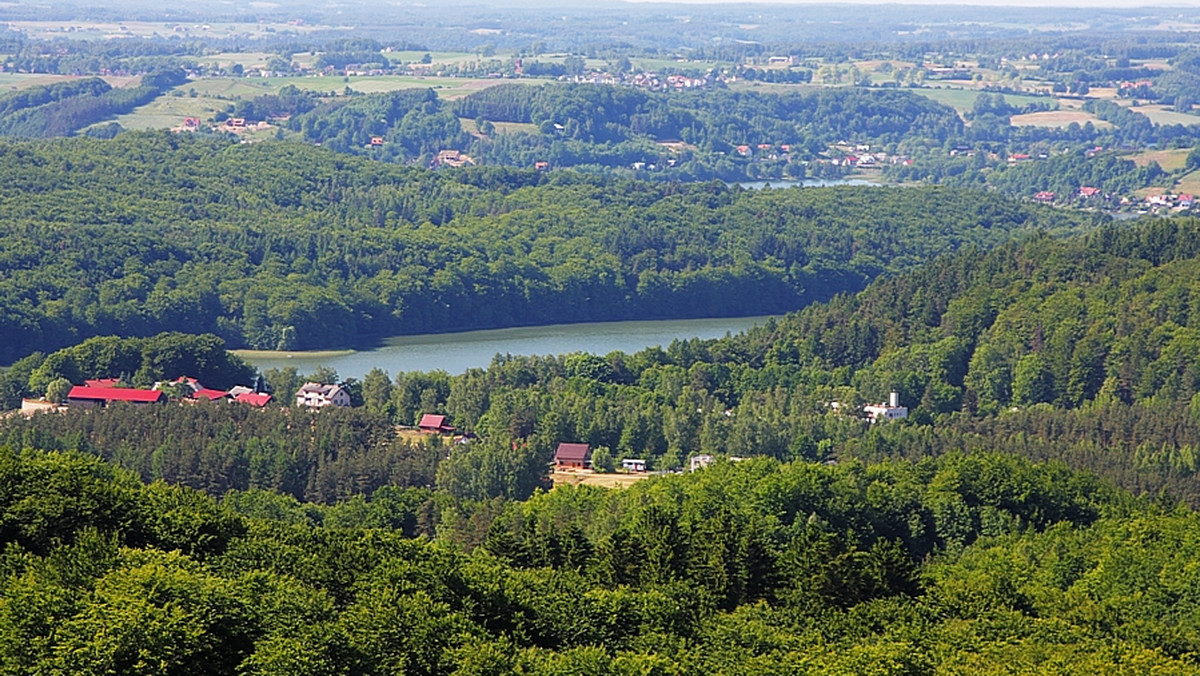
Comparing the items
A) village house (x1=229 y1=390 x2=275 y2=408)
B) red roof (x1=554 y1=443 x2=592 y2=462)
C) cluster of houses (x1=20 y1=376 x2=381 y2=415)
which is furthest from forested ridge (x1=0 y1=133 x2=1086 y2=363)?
red roof (x1=554 y1=443 x2=592 y2=462)

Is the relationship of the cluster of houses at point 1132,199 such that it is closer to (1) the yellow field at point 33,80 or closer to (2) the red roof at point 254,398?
(1) the yellow field at point 33,80

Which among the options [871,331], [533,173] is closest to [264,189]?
[533,173]

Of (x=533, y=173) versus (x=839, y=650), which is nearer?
(x=839, y=650)

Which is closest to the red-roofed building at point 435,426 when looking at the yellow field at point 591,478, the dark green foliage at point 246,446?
the dark green foliage at point 246,446

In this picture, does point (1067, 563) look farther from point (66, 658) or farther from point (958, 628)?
point (66, 658)

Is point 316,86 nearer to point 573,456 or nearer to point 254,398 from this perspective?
point 254,398

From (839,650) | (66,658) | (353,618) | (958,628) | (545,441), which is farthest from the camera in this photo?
(545,441)

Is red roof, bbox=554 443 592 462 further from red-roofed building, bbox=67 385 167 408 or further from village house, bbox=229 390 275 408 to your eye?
red-roofed building, bbox=67 385 167 408

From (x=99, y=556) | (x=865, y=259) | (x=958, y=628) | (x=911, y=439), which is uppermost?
(x=99, y=556)
